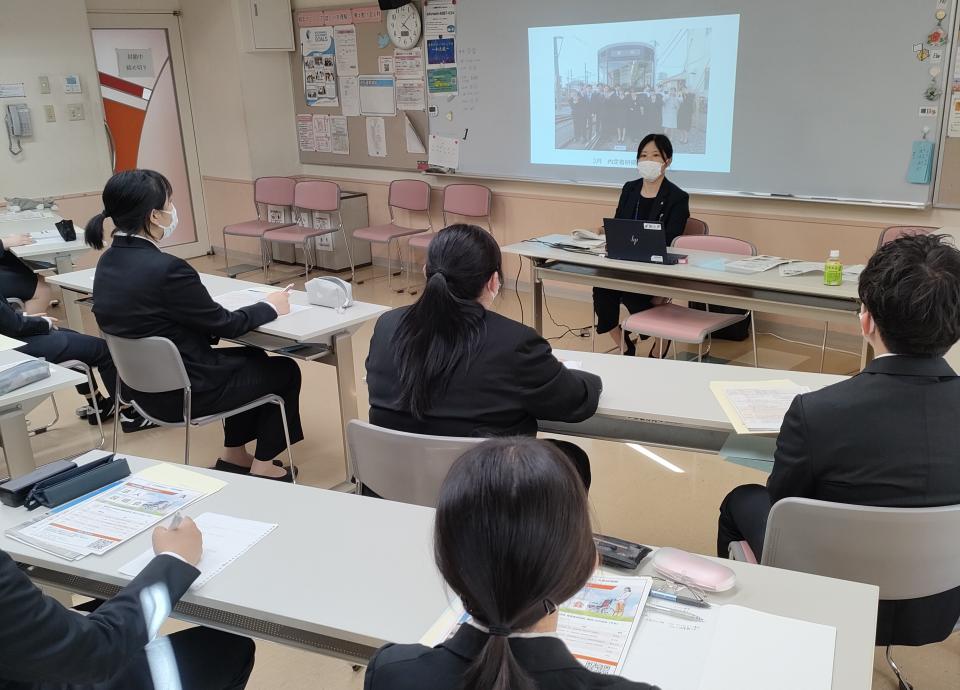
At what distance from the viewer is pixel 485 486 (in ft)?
2.90

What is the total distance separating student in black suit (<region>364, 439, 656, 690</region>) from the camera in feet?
2.85

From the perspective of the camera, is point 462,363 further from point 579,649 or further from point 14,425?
Answer: point 14,425

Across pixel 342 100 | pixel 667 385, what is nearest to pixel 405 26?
pixel 342 100

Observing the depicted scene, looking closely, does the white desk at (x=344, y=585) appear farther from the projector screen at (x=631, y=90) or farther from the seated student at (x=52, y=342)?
the projector screen at (x=631, y=90)

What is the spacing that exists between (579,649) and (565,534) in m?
0.46

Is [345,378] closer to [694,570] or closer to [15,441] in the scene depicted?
[15,441]

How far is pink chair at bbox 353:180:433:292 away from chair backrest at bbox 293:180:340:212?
387 millimetres

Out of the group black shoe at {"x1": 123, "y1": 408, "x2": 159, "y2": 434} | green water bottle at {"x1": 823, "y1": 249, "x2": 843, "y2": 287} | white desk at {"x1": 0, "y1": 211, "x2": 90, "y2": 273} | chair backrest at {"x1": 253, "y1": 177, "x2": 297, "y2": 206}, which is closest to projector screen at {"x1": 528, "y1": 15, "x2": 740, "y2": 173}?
green water bottle at {"x1": 823, "y1": 249, "x2": 843, "y2": 287}

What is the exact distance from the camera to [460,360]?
6.44 feet

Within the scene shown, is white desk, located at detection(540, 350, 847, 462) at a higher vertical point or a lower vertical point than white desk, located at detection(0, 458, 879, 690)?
lower

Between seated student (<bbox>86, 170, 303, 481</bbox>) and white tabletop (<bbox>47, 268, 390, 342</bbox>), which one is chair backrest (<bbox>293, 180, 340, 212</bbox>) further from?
seated student (<bbox>86, 170, 303, 481</bbox>)

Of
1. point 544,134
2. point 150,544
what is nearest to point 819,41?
point 544,134

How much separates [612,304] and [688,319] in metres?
0.85

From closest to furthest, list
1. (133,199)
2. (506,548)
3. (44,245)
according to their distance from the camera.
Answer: (506,548) < (133,199) < (44,245)
